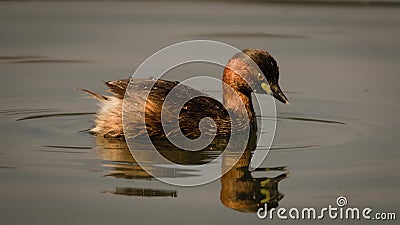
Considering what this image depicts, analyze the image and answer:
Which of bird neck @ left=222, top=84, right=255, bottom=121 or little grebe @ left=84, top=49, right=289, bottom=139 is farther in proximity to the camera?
bird neck @ left=222, top=84, right=255, bottom=121

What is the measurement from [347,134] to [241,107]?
82 centimetres

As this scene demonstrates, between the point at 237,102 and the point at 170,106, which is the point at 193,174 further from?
the point at 237,102

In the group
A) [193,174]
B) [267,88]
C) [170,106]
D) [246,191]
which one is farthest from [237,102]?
[246,191]

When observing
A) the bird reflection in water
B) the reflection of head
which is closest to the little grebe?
the bird reflection in water

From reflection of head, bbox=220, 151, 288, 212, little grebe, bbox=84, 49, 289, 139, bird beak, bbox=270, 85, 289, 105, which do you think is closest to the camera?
reflection of head, bbox=220, 151, 288, 212

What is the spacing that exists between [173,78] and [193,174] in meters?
2.95

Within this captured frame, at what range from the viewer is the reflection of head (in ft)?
19.7

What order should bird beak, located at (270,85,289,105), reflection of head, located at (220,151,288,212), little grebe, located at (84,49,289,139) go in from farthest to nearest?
1. bird beak, located at (270,85,289,105)
2. little grebe, located at (84,49,289,139)
3. reflection of head, located at (220,151,288,212)

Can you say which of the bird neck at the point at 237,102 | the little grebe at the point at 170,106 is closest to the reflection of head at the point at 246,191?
the little grebe at the point at 170,106

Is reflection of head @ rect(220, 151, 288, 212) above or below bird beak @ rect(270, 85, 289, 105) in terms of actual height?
below

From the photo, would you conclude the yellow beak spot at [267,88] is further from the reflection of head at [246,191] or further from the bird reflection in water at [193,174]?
the reflection of head at [246,191]

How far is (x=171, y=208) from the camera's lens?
19.3 ft

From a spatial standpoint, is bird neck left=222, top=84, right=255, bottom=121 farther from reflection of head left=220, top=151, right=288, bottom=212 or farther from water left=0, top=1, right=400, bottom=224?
reflection of head left=220, top=151, right=288, bottom=212

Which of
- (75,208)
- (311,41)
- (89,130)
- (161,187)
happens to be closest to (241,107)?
(89,130)
